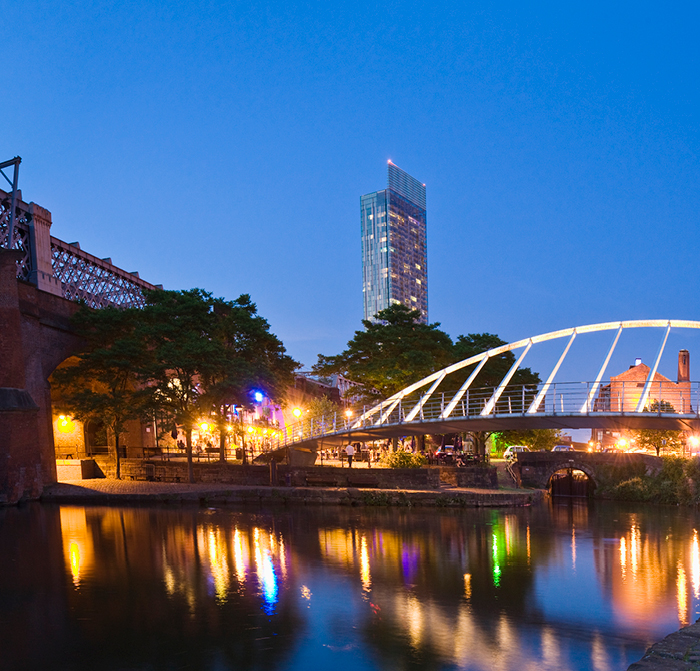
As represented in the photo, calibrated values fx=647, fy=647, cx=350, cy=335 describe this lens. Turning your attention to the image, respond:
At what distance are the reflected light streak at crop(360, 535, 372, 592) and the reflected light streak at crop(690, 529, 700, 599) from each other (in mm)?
7975

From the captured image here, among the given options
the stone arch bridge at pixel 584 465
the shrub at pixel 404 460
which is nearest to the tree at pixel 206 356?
the shrub at pixel 404 460

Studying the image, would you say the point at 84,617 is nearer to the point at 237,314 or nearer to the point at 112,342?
the point at 237,314

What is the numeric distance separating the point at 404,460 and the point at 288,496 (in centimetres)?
661

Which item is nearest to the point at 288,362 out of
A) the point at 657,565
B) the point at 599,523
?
the point at 599,523

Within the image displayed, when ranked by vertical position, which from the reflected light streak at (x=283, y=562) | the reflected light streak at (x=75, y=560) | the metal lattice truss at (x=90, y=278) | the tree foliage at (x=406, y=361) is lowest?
the reflected light streak at (x=283, y=562)

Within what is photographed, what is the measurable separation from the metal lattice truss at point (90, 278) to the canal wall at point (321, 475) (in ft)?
85.9

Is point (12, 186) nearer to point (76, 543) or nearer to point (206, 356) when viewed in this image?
point (206, 356)

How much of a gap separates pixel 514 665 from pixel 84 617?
29.1 feet

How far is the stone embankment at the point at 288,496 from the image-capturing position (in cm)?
3125

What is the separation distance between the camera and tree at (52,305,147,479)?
36781mm

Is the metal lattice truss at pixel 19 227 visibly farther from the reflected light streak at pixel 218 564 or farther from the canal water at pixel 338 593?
the reflected light streak at pixel 218 564

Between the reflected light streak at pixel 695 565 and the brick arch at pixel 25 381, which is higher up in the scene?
the brick arch at pixel 25 381

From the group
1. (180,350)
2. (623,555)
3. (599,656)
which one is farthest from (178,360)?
(599,656)

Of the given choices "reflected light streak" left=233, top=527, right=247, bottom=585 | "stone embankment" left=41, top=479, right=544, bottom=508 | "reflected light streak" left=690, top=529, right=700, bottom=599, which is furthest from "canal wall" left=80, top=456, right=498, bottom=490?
"reflected light streak" left=690, top=529, right=700, bottom=599
